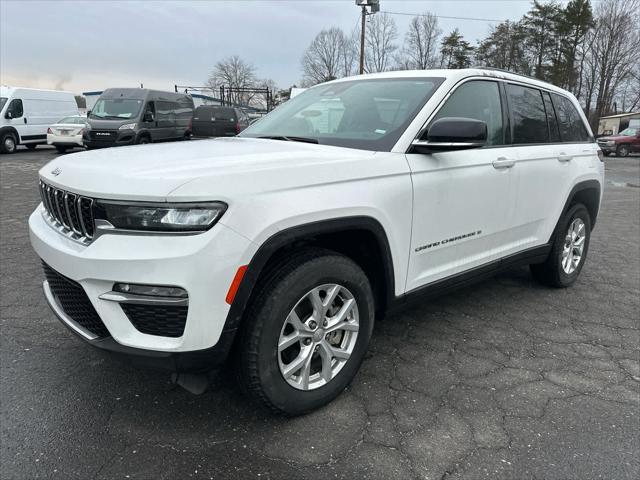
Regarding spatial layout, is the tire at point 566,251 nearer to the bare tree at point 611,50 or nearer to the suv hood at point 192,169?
the suv hood at point 192,169

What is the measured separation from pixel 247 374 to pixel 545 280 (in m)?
3.24

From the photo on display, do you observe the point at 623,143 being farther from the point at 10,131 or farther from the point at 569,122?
the point at 10,131

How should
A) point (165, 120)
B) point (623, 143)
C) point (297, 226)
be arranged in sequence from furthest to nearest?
1. point (623, 143)
2. point (165, 120)
3. point (297, 226)

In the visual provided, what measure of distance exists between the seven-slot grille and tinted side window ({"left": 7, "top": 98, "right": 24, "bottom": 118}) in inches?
725

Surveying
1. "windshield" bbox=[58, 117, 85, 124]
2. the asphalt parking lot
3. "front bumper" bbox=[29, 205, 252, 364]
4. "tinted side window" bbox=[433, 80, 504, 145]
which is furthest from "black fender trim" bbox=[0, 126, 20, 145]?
"tinted side window" bbox=[433, 80, 504, 145]

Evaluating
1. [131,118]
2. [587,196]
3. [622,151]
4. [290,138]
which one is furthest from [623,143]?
[290,138]

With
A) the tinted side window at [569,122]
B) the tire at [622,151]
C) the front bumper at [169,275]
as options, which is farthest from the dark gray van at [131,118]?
the tire at [622,151]

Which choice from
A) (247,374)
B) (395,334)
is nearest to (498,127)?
(395,334)

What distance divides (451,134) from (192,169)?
1363 millimetres

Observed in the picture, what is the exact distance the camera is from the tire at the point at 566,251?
4.15 m

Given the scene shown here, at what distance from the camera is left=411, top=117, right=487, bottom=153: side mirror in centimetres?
255

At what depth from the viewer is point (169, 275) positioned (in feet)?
6.08

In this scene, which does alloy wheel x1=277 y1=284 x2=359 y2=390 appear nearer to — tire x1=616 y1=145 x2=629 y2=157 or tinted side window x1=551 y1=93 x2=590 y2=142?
tinted side window x1=551 y1=93 x2=590 y2=142

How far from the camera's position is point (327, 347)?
2.42 metres
